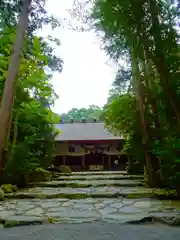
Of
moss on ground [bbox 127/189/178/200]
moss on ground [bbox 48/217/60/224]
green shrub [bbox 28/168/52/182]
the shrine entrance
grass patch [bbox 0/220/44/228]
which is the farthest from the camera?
the shrine entrance

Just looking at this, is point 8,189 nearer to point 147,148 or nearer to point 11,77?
point 11,77

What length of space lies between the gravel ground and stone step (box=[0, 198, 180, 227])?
0.98 ft

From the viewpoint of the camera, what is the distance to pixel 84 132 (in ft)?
68.2

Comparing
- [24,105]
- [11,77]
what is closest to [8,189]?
[24,105]

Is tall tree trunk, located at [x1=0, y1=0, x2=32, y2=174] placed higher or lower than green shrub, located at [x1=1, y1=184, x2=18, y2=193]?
higher

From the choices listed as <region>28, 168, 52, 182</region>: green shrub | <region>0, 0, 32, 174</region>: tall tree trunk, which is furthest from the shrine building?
<region>0, 0, 32, 174</region>: tall tree trunk

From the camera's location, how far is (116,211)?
5012 millimetres

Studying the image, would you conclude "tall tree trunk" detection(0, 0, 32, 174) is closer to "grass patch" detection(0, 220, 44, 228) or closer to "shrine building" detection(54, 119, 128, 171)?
"grass patch" detection(0, 220, 44, 228)

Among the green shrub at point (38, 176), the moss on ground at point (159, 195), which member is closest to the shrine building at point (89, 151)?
the green shrub at point (38, 176)

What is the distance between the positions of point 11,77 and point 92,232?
2.98m

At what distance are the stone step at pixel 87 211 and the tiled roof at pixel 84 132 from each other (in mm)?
12472

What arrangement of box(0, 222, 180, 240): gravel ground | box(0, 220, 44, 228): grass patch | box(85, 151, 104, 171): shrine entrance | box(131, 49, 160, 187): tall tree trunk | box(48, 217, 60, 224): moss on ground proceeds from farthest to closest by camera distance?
box(85, 151, 104, 171): shrine entrance → box(131, 49, 160, 187): tall tree trunk → box(48, 217, 60, 224): moss on ground → box(0, 220, 44, 228): grass patch → box(0, 222, 180, 240): gravel ground

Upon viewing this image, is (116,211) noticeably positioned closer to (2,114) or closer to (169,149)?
(169,149)

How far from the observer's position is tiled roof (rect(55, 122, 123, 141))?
62.5 feet
